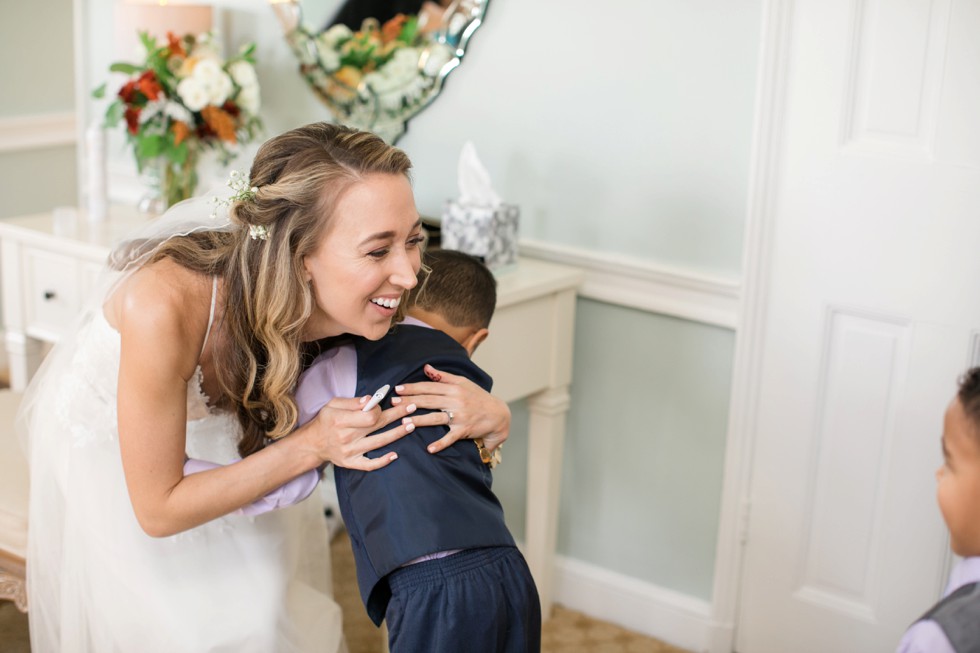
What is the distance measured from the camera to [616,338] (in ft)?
8.38

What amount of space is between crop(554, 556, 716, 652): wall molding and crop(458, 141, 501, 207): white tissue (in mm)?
969

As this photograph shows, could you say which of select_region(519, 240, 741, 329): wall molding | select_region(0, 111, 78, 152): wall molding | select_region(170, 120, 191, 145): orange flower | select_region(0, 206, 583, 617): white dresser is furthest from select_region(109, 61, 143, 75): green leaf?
select_region(0, 111, 78, 152): wall molding

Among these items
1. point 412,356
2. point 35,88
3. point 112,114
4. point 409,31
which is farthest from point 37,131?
point 412,356

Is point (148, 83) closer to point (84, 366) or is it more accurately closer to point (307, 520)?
point (84, 366)

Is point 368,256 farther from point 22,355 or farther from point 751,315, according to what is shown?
point 22,355

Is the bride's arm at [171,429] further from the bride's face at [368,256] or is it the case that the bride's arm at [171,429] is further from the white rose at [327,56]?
the white rose at [327,56]

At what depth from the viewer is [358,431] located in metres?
1.56

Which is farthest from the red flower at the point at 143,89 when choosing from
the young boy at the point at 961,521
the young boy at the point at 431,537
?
the young boy at the point at 961,521

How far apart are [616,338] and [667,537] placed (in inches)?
19.3

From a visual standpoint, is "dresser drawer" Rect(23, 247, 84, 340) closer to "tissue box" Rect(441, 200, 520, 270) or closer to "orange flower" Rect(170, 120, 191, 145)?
"orange flower" Rect(170, 120, 191, 145)

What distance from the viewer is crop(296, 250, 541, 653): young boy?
4.86ft

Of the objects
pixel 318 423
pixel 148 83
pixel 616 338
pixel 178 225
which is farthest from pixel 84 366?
pixel 616 338

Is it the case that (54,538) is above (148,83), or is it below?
below

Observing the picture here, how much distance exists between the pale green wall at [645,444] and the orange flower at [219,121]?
3.16 ft
